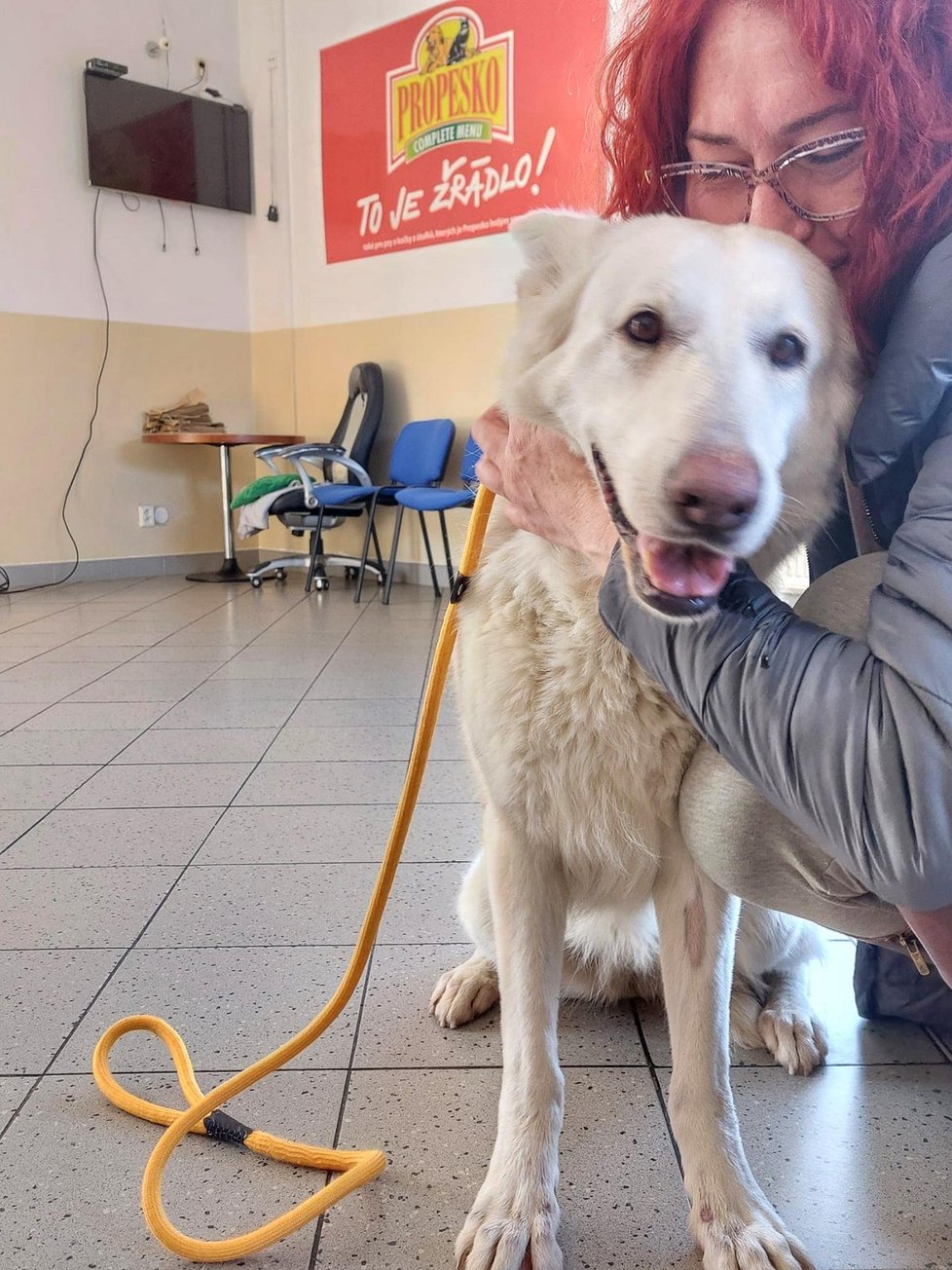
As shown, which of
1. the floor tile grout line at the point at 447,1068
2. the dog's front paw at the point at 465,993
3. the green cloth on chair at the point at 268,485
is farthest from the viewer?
the green cloth on chair at the point at 268,485

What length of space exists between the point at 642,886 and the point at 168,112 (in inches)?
251

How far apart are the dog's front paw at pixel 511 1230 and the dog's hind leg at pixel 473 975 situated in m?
0.37

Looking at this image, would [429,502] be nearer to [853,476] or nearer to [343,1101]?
[343,1101]

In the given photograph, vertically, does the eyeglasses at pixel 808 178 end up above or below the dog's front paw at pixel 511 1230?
above

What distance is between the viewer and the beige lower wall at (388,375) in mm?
5352

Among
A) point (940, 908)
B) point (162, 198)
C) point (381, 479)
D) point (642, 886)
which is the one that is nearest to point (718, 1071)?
point (642, 886)

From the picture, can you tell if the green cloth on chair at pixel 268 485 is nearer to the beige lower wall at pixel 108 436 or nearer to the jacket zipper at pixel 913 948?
the beige lower wall at pixel 108 436

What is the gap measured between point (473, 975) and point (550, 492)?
72cm

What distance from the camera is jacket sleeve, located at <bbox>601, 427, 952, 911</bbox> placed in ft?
2.47

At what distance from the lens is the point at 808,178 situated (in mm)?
989

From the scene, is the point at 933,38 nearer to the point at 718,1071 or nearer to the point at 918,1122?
the point at 718,1071

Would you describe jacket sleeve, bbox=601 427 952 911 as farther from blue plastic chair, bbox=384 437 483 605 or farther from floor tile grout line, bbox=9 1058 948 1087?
blue plastic chair, bbox=384 437 483 605

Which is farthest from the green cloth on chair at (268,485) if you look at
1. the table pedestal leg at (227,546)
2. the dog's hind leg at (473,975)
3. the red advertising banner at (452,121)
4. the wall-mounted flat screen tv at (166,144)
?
the dog's hind leg at (473,975)

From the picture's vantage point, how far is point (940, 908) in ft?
2.82
